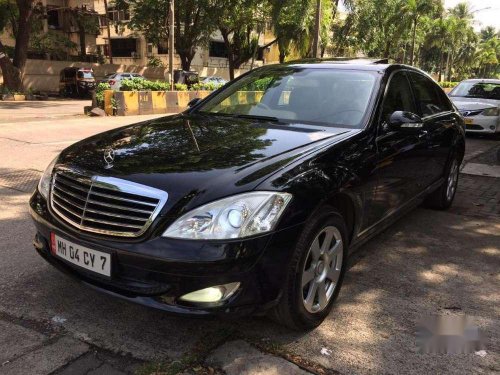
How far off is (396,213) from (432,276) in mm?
594

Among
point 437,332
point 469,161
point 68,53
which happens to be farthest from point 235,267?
point 68,53

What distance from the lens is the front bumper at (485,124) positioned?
11.5m

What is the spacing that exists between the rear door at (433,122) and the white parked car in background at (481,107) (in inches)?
277

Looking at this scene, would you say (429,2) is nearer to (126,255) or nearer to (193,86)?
(193,86)

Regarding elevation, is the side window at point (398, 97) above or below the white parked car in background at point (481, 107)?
above

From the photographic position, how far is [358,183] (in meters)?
3.19

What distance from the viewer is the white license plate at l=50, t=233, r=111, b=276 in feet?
8.24

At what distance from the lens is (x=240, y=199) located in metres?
2.44

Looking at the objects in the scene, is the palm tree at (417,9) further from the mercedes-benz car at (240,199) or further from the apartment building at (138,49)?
the mercedes-benz car at (240,199)

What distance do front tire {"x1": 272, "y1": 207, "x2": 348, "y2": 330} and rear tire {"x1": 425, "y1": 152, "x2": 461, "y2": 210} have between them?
8.89 feet

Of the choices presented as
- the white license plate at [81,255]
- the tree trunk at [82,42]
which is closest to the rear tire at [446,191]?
the white license plate at [81,255]

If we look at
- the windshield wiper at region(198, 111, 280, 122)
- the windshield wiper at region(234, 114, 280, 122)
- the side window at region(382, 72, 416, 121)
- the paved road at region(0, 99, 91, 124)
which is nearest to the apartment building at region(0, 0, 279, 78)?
the paved road at region(0, 99, 91, 124)

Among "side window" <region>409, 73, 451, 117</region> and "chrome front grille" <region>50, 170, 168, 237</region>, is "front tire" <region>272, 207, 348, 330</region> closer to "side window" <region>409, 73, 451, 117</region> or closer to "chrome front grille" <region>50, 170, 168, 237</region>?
"chrome front grille" <region>50, 170, 168, 237</region>

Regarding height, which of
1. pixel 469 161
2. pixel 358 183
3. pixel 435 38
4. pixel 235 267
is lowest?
pixel 469 161
